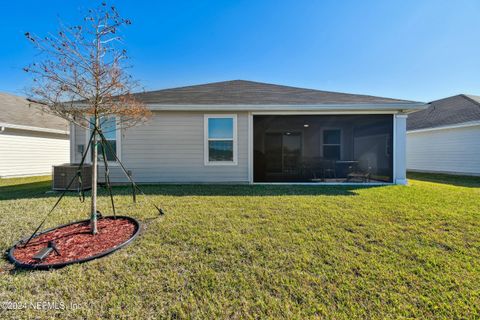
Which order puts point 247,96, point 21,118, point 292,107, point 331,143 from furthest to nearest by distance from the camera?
point 331,143 → point 21,118 → point 247,96 → point 292,107

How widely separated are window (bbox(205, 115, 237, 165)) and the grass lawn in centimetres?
292

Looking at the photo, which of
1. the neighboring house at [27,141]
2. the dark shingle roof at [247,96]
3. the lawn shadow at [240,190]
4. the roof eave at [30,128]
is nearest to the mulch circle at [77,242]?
the lawn shadow at [240,190]

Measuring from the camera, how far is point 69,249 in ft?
8.77

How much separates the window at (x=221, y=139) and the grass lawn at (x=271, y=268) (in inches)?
115

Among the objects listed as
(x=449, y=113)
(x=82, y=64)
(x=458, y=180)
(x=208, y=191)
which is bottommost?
(x=208, y=191)

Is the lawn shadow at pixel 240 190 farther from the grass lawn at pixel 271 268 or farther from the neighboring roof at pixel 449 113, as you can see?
the neighboring roof at pixel 449 113

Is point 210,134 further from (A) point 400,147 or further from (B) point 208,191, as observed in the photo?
(A) point 400,147

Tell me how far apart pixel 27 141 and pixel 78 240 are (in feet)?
35.3

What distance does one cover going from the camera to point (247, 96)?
7551 mm

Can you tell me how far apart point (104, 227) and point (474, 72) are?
58.4ft

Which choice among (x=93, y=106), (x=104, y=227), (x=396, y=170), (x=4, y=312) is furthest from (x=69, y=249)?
(x=396, y=170)

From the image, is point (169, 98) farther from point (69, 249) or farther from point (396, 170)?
point (396, 170)

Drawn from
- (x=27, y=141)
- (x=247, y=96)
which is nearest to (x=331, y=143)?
(x=247, y=96)

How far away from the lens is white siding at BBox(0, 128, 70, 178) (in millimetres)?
9109
